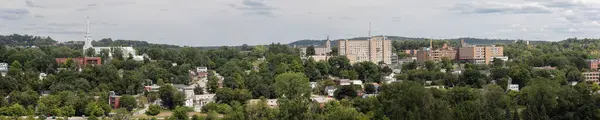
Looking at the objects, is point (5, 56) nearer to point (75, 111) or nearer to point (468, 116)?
point (75, 111)

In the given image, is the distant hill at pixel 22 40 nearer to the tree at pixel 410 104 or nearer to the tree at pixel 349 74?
the tree at pixel 349 74

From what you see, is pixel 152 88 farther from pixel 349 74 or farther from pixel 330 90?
pixel 349 74

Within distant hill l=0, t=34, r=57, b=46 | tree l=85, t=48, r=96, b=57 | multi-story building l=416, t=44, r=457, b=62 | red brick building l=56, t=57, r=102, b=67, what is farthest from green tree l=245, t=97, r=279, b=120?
distant hill l=0, t=34, r=57, b=46

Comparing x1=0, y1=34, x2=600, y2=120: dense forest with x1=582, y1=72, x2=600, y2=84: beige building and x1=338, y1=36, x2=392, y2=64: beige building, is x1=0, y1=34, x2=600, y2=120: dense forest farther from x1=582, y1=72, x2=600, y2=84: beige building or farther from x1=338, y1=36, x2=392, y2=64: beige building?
x1=338, y1=36, x2=392, y2=64: beige building

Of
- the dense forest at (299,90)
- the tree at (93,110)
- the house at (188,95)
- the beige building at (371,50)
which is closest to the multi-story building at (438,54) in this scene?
the beige building at (371,50)


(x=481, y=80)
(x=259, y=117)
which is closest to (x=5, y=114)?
(x=259, y=117)

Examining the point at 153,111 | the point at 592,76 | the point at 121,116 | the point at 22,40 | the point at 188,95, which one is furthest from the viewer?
the point at 22,40

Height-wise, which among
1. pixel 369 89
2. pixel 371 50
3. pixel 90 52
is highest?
pixel 90 52

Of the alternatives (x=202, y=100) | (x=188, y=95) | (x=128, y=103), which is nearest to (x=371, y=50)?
(x=188, y=95)
